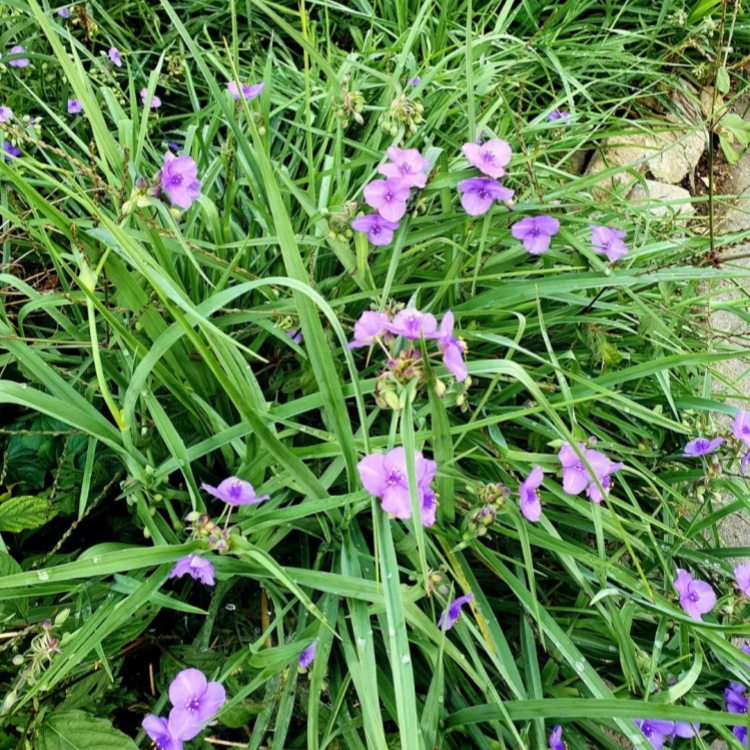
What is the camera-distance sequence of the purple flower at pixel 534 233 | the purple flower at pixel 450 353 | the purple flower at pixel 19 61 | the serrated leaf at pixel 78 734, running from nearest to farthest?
the purple flower at pixel 450 353, the serrated leaf at pixel 78 734, the purple flower at pixel 534 233, the purple flower at pixel 19 61

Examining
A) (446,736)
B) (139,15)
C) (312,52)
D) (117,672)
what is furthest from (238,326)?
(139,15)

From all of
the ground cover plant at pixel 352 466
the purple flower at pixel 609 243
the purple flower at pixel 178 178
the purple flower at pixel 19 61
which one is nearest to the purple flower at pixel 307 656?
the ground cover plant at pixel 352 466

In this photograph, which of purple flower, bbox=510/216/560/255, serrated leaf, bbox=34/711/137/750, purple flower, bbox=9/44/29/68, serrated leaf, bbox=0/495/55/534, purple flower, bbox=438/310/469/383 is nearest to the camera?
purple flower, bbox=438/310/469/383

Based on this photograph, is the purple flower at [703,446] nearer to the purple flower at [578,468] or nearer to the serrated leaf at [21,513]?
the purple flower at [578,468]

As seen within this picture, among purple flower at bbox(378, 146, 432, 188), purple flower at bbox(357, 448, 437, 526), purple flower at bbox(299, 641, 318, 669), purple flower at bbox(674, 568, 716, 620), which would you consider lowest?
purple flower at bbox(674, 568, 716, 620)

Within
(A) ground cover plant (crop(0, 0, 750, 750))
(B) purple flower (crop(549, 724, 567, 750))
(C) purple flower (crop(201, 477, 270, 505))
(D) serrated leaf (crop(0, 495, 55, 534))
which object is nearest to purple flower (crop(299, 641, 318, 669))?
(A) ground cover plant (crop(0, 0, 750, 750))

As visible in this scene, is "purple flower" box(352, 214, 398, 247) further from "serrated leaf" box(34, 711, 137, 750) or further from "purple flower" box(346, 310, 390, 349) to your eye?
"serrated leaf" box(34, 711, 137, 750)

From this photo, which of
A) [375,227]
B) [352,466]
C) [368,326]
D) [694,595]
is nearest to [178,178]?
[375,227]

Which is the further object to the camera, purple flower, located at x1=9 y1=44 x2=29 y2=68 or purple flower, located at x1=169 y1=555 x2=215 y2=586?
purple flower, located at x1=9 y1=44 x2=29 y2=68
